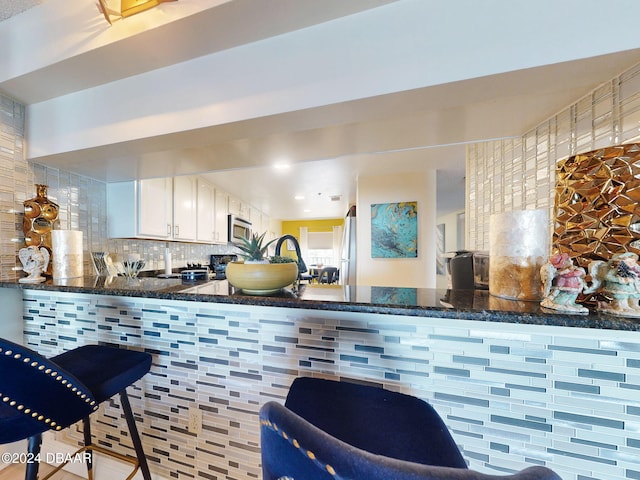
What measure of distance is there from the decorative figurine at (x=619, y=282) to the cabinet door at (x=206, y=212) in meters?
3.36

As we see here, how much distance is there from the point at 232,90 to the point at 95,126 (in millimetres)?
864

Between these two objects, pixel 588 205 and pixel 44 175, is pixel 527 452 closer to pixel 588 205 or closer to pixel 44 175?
pixel 588 205

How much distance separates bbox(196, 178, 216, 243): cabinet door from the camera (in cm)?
314

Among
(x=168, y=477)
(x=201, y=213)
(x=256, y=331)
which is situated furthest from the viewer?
(x=201, y=213)

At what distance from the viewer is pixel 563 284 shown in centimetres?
66

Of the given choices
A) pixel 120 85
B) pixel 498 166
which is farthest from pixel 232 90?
pixel 498 166

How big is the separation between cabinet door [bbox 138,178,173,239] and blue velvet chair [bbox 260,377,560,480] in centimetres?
213

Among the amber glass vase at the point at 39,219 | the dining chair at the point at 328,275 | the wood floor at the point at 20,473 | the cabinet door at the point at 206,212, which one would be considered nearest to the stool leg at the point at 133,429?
the wood floor at the point at 20,473

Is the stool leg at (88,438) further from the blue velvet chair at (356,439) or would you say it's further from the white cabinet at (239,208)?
the white cabinet at (239,208)

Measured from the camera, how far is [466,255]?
121 centimetres

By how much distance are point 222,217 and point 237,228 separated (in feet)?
1.41

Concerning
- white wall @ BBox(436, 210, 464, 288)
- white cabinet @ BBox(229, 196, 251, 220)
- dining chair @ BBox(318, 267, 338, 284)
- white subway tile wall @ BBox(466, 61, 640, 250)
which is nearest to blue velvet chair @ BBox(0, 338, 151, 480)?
white subway tile wall @ BBox(466, 61, 640, 250)

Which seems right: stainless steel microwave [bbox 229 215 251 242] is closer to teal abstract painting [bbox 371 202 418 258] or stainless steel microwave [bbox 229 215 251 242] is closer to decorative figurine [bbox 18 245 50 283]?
teal abstract painting [bbox 371 202 418 258]

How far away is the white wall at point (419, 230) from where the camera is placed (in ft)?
9.64
